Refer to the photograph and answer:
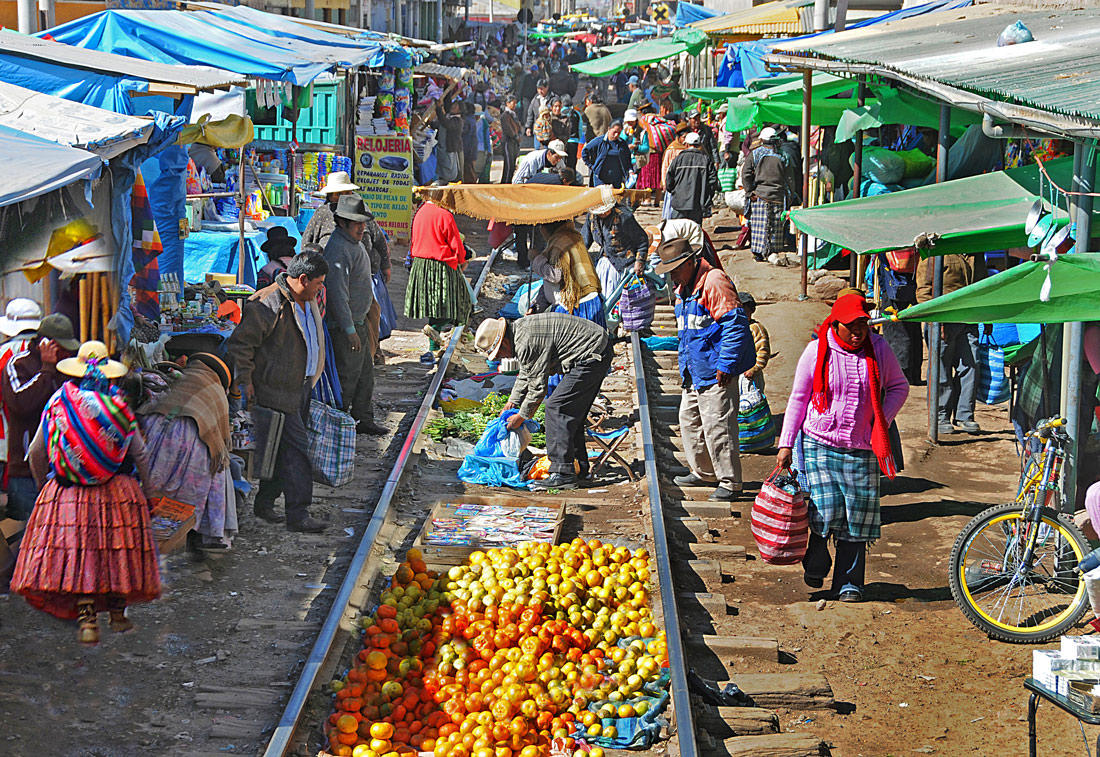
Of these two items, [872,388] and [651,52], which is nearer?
[872,388]

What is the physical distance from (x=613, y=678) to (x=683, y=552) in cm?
207

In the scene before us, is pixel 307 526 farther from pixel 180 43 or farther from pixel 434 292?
pixel 180 43

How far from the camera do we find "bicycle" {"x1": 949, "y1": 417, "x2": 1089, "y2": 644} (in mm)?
6867

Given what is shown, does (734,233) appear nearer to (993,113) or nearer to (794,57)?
(794,57)

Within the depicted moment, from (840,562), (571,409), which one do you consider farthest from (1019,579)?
(571,409)

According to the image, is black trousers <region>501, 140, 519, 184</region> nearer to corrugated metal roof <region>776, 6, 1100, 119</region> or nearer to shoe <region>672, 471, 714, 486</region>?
corrugated metal roof <region>776, 6, 1100, 119</region>

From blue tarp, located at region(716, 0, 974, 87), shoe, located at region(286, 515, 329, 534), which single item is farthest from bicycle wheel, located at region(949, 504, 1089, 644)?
blue tarp, located at region(716, 0, 974, 87)

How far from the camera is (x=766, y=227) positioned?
1823cm

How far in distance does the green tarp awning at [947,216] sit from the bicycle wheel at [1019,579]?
7.21 ft

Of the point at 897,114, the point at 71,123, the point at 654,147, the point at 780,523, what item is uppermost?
the point at 897,114

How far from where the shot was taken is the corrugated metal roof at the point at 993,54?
7352 millimetres

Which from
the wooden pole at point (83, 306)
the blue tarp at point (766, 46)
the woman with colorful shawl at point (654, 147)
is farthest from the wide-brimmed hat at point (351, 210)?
the woman with colorful shawl at point (654, 147)

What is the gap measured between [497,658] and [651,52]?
918 inches

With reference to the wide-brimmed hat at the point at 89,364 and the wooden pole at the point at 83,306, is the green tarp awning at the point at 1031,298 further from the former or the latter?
the wooden pole at the point at 83,306
